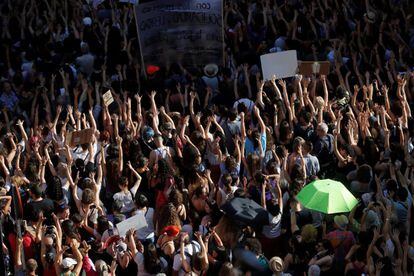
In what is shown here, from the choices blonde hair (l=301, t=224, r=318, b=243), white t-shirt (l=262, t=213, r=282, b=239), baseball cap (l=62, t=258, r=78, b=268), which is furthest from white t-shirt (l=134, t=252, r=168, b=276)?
blonde hair (l=301, t=224, r=318, b=243)

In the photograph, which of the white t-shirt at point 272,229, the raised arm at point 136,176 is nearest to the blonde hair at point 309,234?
the white t-shirt at point 272,229

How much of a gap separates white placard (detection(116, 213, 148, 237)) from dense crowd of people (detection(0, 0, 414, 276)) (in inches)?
2.5

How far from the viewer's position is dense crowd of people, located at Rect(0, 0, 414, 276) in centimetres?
999

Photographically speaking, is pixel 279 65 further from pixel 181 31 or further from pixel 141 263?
pixel 141 263

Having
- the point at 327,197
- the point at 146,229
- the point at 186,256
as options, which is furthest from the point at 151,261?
the point at 327,197

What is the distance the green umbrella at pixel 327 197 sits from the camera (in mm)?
10406

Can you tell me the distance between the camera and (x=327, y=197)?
1048 centimetres

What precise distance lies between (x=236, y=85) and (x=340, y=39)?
108 inches

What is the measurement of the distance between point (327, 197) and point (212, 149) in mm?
1979

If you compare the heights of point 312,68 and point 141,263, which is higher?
point 312,68

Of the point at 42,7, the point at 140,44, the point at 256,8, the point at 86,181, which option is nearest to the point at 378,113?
the point at 86,181

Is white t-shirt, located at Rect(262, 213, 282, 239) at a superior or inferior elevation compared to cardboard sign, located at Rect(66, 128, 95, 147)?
inferior

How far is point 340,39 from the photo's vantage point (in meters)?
16.7

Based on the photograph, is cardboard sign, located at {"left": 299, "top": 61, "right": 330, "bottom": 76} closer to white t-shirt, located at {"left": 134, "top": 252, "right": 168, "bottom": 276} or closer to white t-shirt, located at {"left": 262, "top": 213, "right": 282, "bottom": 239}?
white t-shirt, located at {"left": 262, "top": 213, "right": 282, "bottom": 239}
